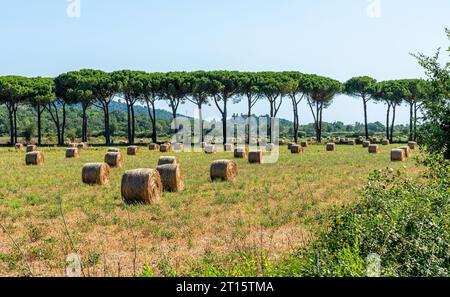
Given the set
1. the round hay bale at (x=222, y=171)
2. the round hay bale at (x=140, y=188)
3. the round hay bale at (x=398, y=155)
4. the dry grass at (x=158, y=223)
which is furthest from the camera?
the round hay bale at (x=398, y=155)

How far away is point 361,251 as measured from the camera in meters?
7.21

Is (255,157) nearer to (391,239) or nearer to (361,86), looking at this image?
(391,239)

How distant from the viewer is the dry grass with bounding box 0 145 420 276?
9.00 meters

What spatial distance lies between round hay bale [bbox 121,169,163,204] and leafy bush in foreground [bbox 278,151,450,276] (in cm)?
807

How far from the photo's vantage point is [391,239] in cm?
716

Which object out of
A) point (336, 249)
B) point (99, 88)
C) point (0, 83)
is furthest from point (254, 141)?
point (336, 249)

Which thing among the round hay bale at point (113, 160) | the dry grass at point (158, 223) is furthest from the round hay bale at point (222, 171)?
the round hay bale at point (113, 160)

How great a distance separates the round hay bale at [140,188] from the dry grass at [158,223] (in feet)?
1.64

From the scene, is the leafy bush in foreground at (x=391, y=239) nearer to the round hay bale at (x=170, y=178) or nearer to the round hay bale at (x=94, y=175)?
the round hay bale at (x=170, y=178)

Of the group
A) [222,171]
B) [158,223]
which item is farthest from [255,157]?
[158,223]

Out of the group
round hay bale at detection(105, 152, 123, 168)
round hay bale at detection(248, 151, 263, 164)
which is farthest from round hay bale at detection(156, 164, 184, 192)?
round hay bale at detection(248, 151, 263, 164)

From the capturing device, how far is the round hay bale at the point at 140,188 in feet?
50.8

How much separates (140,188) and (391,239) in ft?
32.5

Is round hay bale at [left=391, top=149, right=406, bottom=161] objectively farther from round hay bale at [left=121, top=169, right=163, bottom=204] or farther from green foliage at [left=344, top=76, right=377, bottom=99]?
green foliage at [left=344, top=76, right=377, bottom=99]
